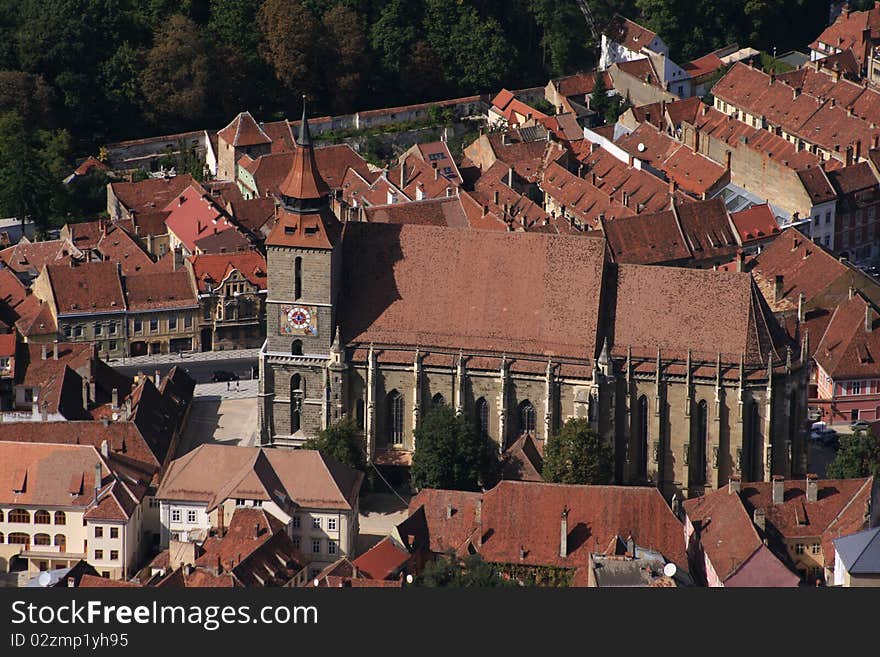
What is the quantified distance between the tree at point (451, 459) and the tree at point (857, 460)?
744 inches

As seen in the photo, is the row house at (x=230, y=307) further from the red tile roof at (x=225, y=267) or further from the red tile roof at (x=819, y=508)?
the red tile roof at (x=819, y=508)

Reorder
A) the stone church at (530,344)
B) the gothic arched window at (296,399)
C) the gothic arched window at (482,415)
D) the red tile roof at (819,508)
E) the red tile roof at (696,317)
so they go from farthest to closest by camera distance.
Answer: the gothic arched window at (296,399) → the gothic arched window at (482,415) → the stone church at (530,344) → the red tile roof at (696,317) → the red tile roof at (819,508)

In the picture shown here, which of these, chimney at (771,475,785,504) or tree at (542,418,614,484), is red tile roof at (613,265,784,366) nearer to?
tree at (542,418,614,484)

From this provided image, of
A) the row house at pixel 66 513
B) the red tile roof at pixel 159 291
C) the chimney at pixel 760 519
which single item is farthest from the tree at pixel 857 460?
the red tile roof at pixel 159 291

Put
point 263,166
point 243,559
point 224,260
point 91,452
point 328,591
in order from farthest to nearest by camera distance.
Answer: point 263,166 < point 224,260 < point 91,452 < point 243,559 < point 328,591

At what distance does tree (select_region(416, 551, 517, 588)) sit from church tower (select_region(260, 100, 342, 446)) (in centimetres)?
2047

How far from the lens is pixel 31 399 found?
533 feet

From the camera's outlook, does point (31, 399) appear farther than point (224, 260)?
No

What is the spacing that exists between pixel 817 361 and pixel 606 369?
21117mm

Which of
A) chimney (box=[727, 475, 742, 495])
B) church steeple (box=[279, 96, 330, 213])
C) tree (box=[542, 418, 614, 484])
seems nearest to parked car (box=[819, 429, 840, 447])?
chimney (box=[727, 475, 742, 495])

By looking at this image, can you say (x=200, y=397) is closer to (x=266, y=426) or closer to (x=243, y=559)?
(x=266, y=426)

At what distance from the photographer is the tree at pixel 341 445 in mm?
149500

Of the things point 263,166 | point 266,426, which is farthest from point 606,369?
point 263,166

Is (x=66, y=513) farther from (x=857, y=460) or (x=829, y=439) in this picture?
(x=829, y=439)
